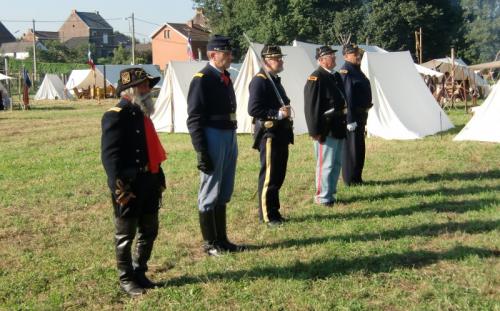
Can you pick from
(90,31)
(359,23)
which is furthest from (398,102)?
(90,31)

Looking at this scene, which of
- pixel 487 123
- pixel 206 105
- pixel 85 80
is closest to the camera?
pixel 206 105

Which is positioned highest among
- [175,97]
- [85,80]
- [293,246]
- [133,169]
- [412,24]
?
[412,24]

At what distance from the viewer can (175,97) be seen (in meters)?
16.2

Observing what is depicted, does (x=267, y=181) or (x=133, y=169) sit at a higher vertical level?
(x=133, y=169)

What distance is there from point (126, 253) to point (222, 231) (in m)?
1.23

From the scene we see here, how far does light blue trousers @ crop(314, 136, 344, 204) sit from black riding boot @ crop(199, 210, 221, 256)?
2026 mm

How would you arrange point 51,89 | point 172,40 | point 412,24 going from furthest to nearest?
point 172,40 < point 51,89 < point 412,24

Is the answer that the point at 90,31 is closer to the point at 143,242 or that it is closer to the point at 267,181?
the point at 267,181

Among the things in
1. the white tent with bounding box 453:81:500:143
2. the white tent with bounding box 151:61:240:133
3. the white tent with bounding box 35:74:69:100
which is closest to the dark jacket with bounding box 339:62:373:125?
the white tent with bounding box 453:81:500:143

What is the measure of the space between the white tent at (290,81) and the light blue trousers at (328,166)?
7.39 meters

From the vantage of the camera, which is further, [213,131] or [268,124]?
→ [268,124]

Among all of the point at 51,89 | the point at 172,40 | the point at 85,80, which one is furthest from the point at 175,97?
the point at 172,40

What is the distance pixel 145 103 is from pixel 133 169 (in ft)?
1.66

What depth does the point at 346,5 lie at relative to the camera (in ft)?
143
